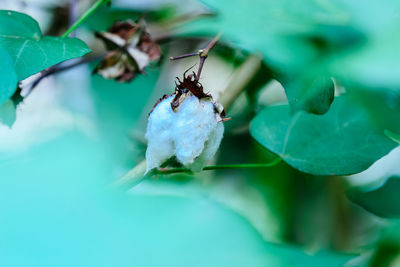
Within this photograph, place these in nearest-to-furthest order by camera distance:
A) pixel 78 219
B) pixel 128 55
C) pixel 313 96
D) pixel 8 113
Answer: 1. pixel 78 219
2. pixel 313 96
3. pixel 8 113
4. pixel 128 55

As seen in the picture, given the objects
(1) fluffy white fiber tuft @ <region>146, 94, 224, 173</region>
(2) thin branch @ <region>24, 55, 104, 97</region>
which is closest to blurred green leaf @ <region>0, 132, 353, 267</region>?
(1) fluffy white fiber tuft @ <region>146, 94, 224, 173</region>

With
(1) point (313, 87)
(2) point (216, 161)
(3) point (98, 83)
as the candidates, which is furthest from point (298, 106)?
(3) point (98, 83)

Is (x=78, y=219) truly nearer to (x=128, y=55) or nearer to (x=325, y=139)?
(x=325, y=139)

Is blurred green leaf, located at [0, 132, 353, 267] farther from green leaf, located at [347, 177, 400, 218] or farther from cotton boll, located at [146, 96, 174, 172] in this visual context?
green leaf, located at [347, 177, 400, 218]

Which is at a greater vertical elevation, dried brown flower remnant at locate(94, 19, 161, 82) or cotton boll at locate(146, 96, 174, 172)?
cotton boll at locate(146, 96, 174, 172)

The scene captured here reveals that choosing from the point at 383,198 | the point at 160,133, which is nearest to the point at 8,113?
the point at 160,133

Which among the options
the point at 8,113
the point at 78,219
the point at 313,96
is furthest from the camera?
the point at 8,113
